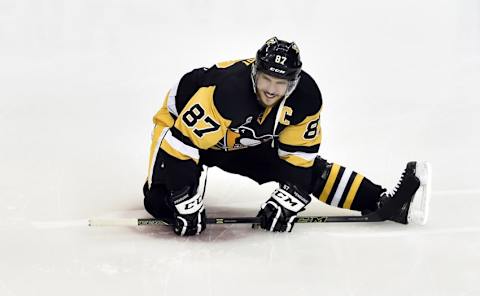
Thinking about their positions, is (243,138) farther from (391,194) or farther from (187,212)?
(391,194)

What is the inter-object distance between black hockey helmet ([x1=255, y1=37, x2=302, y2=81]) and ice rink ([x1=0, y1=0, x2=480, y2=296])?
2.06 feet

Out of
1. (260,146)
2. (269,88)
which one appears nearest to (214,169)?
(260,146)

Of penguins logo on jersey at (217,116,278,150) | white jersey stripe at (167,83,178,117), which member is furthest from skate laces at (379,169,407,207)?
white jersey stripe at (167,83,178,117)

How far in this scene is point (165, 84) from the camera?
186 inches

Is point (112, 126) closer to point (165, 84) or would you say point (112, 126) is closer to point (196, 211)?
point (165, 84)

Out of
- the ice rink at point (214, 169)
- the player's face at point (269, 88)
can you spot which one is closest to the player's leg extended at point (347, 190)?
the ice rink at point (214, 169)

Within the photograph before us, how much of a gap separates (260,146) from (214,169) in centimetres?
75

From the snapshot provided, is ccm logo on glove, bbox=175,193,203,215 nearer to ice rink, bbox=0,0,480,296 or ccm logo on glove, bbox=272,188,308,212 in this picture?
ice rink, bbox=0,0,480,296

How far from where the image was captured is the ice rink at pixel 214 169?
248 centimetres

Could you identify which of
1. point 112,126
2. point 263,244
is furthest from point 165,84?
point 263,244

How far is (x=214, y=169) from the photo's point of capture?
3.89m

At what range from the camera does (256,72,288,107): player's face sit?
2730mm

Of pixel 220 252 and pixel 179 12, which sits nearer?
pixel 220 252

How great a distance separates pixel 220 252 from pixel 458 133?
6.51ft
